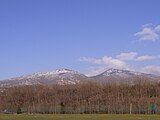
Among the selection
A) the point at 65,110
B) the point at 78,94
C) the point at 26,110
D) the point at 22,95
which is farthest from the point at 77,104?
the point at 22,95

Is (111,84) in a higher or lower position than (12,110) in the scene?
higher

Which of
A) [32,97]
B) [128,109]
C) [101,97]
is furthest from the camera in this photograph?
[32,97]

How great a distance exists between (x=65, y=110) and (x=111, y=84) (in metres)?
28.0

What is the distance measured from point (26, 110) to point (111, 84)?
2847cm

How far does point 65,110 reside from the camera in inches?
3231

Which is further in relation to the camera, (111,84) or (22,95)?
(22,95)

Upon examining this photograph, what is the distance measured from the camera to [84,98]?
102m

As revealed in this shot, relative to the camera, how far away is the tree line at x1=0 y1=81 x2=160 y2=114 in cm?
7988

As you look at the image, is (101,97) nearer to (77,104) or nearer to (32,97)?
(77,104)

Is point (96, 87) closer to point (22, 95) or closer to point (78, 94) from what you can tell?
point (78, 94)

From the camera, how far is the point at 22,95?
11444cm

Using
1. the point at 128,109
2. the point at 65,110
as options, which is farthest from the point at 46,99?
the point at 128,109

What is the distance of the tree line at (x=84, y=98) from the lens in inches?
3145

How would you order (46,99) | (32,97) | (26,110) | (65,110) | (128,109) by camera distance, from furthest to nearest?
(32,97) → (46,99) → (26,110) → (65,110) → (128,109)
